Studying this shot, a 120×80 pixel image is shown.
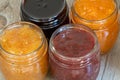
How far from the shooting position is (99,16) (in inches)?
26.5

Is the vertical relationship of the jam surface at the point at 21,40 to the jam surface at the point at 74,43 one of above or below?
above

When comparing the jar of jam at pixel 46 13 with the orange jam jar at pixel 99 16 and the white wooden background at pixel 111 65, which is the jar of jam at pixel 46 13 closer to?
the orange jam jar at pixel 99 16

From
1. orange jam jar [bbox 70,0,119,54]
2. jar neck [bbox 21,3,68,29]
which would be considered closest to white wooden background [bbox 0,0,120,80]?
orange jam jar [bbox 70,0,119,54]

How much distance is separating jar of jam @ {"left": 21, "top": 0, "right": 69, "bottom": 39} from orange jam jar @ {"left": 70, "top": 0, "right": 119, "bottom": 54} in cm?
3

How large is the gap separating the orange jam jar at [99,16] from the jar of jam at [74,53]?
0.10 feet

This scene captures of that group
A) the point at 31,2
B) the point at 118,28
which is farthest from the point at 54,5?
the point at 118,28

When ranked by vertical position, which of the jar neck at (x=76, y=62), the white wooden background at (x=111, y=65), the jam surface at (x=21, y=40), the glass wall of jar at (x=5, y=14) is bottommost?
the white wooden background at (x=111, y=65)

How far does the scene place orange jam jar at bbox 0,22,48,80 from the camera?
62 cm

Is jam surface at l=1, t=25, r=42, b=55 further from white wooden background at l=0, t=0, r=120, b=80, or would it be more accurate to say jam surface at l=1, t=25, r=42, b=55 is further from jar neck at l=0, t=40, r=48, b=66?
white wooden background at l=0, t=0, r=120, b=80

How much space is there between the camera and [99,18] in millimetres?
670

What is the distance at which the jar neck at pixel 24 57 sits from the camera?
2.03ft

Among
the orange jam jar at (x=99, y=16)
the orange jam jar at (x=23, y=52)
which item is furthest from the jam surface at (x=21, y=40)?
the orange jam jar at (x=99, y=16)

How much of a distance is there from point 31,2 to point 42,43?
0.38ft

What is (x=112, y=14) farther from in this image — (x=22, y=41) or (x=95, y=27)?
(x=22, y=41)
